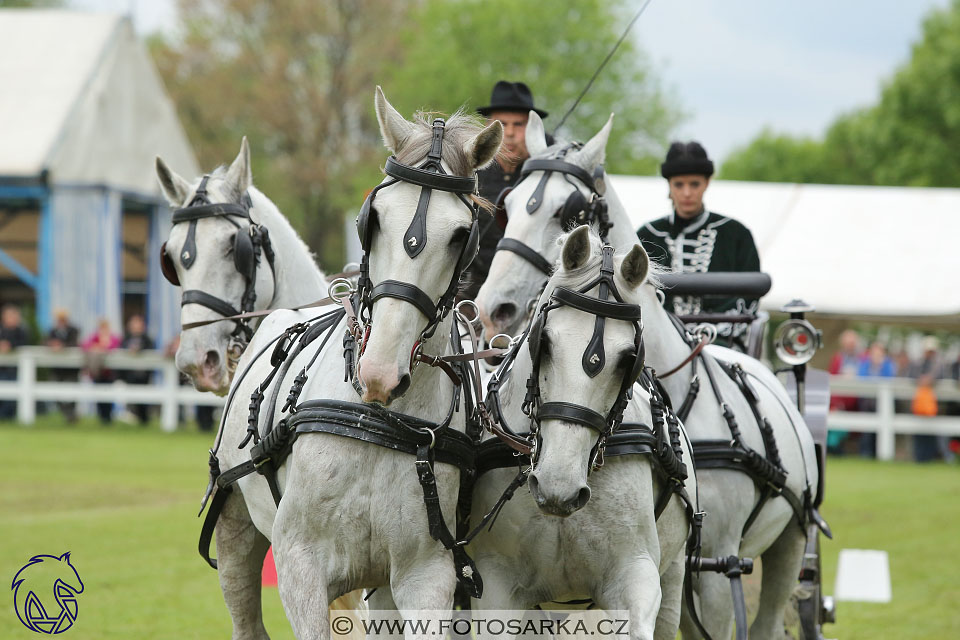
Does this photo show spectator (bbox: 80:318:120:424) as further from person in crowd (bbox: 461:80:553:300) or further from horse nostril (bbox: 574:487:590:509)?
horse nostril (bbox: 574:487:590:509)

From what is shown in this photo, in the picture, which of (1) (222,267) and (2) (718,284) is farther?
(1) (222,267)

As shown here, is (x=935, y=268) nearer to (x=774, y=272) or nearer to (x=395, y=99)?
(x=774, y=272)

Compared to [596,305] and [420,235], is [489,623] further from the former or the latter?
[420,235]

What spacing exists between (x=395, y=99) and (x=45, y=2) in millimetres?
20121

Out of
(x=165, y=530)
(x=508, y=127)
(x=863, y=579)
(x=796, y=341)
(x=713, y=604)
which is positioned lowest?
(x=165, y=530)

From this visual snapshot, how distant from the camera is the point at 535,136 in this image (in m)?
5.70

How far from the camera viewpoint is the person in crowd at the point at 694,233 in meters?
6.34

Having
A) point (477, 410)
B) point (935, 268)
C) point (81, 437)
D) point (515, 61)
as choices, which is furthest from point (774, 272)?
point (515, 61)

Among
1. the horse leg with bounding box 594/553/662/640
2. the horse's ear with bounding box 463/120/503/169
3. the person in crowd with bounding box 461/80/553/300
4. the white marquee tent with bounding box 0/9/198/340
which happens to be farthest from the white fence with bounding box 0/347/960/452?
the horse's ear with bounding box 463/120/503/169

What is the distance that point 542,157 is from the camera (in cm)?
540

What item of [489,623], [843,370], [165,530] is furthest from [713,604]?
[843,370]

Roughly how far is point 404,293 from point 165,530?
863cm

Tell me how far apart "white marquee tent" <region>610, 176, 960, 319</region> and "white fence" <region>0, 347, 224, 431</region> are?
28.3 ft

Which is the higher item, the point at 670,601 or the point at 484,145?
the point at 484,145
